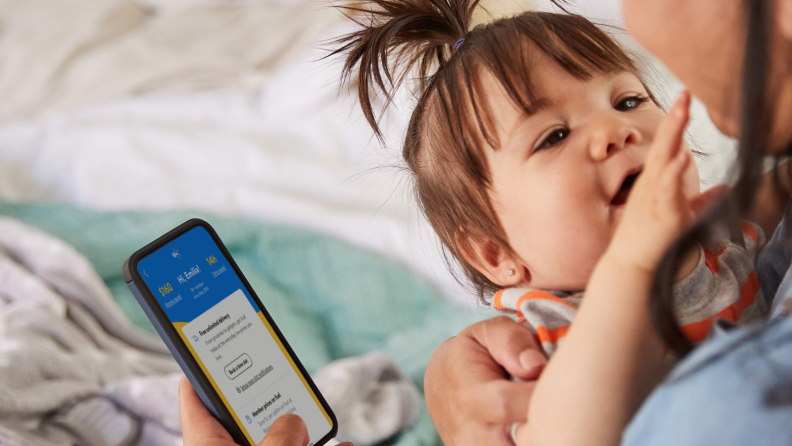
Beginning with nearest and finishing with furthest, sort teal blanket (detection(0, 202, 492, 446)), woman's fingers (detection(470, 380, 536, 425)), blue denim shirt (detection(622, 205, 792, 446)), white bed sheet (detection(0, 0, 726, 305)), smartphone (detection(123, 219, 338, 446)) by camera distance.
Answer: blue denim shirt (detection(622, 205, 792, 446)) < woman's fingers (detection(470, 380, 536, 425)) < smartphone (detection(123, 219, 338, 446)) < teal blanket (detection(0, 202, 492, 446)) < white bed sheet (detection(0, 0, 726, 305))

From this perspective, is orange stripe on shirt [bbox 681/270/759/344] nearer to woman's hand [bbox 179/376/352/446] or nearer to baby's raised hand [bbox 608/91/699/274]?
baby's raised hand [bbox 608/91/699/274]

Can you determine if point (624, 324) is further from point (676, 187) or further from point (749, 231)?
point (749, 231)

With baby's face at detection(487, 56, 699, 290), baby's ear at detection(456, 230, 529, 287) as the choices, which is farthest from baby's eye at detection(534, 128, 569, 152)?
baby's ear at detection(456, 230, 529, 287)

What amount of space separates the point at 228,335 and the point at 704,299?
0.45m

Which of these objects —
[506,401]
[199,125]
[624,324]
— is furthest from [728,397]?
[199,125]

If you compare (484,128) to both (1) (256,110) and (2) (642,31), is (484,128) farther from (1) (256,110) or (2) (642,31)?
(1) (256,110)

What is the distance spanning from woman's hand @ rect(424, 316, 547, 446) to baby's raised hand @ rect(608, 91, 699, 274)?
145 mm

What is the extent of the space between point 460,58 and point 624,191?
0.74 feet

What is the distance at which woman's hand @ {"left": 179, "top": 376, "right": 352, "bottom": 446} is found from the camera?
576 millimetres

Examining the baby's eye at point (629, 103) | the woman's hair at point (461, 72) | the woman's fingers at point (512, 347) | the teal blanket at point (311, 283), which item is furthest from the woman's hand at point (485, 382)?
the teal blanket at point (311, 283)

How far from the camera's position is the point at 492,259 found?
0.70m

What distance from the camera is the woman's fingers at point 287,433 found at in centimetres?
57

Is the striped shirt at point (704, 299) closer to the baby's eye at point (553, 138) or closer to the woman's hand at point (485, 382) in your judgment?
the woman's hand at point (485, 382)

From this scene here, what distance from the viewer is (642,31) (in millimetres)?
509
